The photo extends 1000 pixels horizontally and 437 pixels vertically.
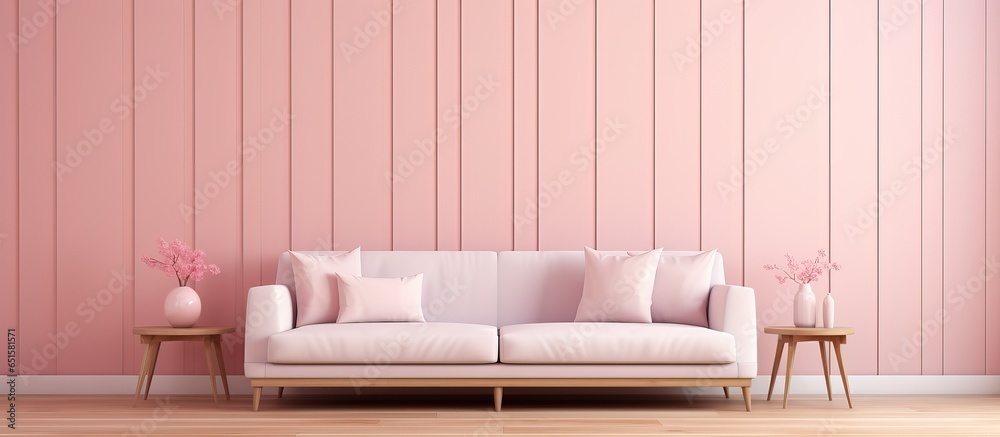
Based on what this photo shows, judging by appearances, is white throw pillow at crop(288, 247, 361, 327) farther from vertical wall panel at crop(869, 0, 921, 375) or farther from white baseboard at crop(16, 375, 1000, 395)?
vertical wall panel at crop(869, 0, 921, 375)

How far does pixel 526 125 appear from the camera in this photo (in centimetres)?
528

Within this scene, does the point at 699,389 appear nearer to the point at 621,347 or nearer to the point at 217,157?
the point at 621,347

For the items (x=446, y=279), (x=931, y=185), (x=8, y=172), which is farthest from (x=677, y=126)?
(x=8, y=172)

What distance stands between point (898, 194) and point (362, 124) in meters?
3.19

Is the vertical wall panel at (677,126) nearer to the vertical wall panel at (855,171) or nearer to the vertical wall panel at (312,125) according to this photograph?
the vertical wall panel at (855,171)

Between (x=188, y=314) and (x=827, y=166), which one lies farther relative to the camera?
(x=827, y=166)

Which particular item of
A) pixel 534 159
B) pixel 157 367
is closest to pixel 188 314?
pixel 157 367

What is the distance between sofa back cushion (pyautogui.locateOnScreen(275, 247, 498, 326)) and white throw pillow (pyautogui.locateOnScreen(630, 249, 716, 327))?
1.63 feet

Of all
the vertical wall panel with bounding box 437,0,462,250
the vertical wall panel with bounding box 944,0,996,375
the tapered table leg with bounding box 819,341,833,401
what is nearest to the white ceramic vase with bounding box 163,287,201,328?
the vertical wall panel with bounding box 437,0,462,250

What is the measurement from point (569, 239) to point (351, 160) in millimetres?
1371

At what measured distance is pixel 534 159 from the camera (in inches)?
207

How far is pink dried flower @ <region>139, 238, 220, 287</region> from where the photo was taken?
4863mm

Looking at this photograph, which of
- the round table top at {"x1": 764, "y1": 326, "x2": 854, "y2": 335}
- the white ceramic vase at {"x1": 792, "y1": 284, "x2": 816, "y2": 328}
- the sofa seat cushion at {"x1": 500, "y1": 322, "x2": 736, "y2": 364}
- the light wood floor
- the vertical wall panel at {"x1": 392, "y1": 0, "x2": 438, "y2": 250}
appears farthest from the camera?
the vertical wall panel at {"x1": 392, "y1": 0, "x2": 438, "y2": 250}

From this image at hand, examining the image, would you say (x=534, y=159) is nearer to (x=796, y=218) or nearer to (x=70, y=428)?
(x=796, y=218)
